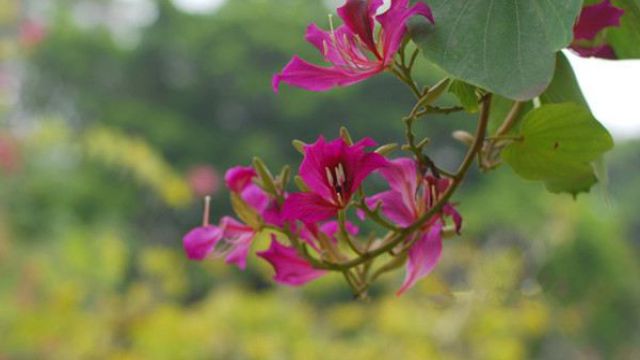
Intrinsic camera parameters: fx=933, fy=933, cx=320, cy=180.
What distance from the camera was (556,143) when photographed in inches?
13.4

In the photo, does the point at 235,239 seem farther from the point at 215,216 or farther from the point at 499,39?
the point at 215,216

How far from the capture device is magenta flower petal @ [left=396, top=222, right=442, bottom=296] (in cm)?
34

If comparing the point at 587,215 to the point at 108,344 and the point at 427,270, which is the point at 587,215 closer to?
the point at 108,344

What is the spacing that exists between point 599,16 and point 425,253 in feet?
0.36

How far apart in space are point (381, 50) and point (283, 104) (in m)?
8.80

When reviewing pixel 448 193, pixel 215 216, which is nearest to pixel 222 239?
pixel 448 193

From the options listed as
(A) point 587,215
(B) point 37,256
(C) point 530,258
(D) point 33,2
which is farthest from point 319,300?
(D) point 33,2

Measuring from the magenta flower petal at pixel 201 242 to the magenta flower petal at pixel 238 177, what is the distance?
18 millimetres

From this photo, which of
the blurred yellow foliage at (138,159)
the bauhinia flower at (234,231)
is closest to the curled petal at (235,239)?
the bauhinia flower at (234,231)

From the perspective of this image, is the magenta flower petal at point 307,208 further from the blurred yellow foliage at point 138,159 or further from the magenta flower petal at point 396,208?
the blurred yellow foliage at point 138,159

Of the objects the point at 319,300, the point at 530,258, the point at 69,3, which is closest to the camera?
the point at 530,258

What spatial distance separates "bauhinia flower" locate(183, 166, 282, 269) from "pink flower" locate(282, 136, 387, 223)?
0.05 metres

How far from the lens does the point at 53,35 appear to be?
8.85 metres

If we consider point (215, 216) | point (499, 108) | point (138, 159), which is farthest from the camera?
point (215, 216)
